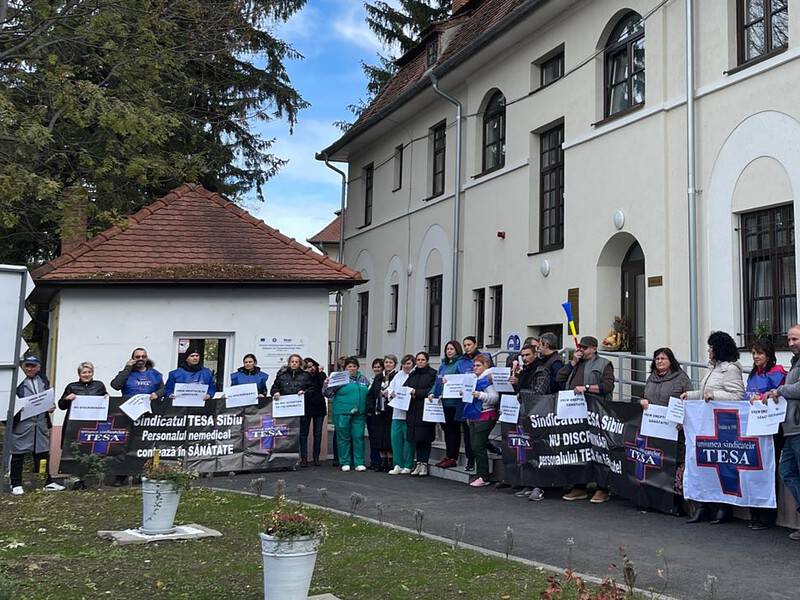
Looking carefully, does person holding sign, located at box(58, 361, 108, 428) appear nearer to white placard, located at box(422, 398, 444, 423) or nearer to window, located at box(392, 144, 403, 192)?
white placard, located at box(422, 398, 444, 423)

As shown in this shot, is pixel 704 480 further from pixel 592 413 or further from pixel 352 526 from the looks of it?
pixel 352 526

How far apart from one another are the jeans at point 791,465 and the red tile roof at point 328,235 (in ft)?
132

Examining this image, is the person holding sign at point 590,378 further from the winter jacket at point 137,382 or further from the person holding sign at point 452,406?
the winter jacket at point 137,382

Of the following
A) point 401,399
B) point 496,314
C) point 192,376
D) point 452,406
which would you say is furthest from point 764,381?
point 496,314

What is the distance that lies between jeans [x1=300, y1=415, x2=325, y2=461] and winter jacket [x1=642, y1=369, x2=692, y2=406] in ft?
21.3

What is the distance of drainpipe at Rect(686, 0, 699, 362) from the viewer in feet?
42.3

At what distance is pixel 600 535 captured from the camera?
27.9 feet

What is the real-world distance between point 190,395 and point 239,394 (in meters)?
0.79

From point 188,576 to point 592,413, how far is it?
5.83 m

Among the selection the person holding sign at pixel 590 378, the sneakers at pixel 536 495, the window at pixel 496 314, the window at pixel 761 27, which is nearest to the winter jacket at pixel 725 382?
the person holding sign at pixel 590 378

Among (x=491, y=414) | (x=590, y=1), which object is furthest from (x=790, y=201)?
(x=590, y=1)

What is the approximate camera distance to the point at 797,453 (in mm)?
8219

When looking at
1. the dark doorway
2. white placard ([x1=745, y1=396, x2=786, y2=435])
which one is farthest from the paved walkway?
the dark doorway

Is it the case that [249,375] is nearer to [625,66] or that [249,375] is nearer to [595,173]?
[595,173]
